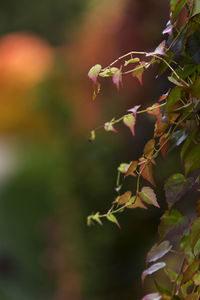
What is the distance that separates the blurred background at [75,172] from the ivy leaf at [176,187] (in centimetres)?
158

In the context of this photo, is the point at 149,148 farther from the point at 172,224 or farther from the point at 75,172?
the point at 75,172

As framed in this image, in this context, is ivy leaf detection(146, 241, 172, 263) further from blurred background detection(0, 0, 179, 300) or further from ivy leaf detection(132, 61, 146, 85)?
blurred background detection(0, 0, 179, 300)

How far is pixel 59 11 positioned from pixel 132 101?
5.09 metres

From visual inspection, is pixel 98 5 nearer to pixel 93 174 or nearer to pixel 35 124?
pixel 35 124

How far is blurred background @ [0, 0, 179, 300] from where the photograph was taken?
2.67 m

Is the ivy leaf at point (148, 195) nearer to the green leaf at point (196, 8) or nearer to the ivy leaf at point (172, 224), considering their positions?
the ivy leaf at point (172, 224)

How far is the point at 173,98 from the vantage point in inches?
21.7

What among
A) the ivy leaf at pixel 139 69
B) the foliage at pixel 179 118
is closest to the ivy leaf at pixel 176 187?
the foliage at pixel 179 118

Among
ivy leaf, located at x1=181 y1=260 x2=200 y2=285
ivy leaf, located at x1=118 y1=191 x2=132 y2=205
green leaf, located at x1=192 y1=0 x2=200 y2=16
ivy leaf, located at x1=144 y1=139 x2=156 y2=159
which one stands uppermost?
green leaf, located at x1=192 y1=0 x2=200 y2=16

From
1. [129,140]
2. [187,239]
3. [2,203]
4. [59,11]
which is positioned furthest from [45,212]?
[59,11]

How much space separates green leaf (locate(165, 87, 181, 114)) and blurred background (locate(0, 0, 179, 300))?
5.24 ft

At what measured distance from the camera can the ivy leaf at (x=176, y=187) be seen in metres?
0.57

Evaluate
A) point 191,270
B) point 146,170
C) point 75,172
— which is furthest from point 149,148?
point 75,172

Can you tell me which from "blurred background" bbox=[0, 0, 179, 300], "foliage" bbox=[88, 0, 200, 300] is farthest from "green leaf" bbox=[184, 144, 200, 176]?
"blurred background" bbox=[0, 0, 179, 300]
